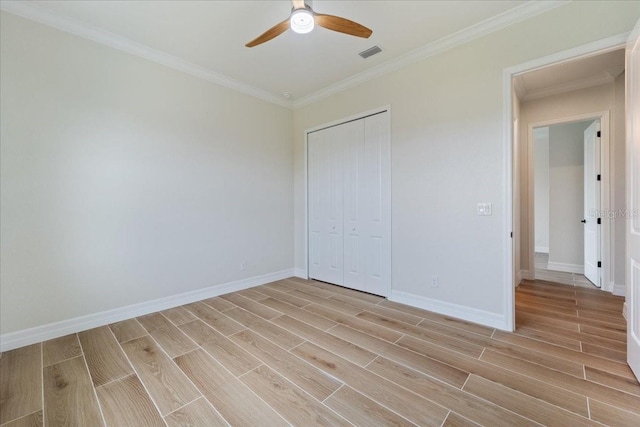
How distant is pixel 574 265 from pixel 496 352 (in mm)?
3886

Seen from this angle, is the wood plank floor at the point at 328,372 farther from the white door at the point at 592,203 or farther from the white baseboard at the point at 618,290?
the white door at the point at 592,203

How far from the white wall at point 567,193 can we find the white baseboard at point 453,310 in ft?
10.9

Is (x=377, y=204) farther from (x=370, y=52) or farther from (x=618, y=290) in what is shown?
(x=618, y=290)

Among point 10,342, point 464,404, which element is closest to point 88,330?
point 10,342

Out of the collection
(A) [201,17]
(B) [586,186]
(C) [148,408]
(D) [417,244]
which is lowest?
(C) [148,408]

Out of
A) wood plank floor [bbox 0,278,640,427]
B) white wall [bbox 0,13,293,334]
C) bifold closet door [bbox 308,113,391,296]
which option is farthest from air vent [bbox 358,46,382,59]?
wood plank floor [bbox 0,278,640,427]

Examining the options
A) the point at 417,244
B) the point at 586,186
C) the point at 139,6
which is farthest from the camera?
the point at 586,186

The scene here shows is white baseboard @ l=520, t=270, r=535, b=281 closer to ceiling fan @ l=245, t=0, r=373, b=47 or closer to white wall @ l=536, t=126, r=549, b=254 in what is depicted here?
white wall @ l=536, t=126, r=549, b=254

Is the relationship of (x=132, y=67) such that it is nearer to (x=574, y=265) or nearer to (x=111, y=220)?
(x=111, y=220)

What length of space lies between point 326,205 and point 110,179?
265 centimetres

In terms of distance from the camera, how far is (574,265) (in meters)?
4.54

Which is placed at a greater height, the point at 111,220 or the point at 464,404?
the point at 111,220

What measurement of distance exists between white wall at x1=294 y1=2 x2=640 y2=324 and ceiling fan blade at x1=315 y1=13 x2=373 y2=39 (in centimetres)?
126

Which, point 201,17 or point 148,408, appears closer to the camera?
point 148,408
